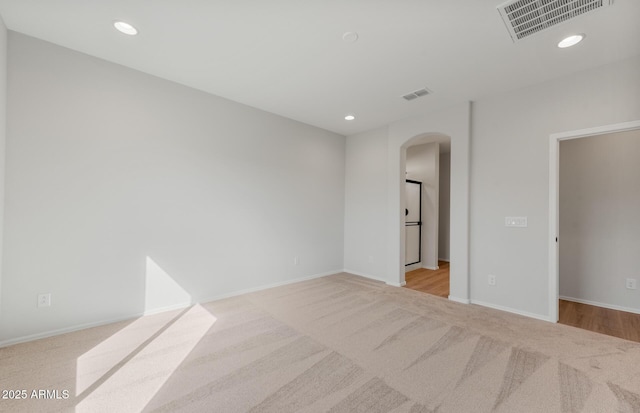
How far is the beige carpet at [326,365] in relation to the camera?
1.66 metres

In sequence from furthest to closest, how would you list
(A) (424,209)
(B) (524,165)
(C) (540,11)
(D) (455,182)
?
1. (A) (424,209)
2. (D) (455,182)
3. (B) (524,165)
4. (C) (540,11)

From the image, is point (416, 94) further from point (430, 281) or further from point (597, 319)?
point (597, 319)

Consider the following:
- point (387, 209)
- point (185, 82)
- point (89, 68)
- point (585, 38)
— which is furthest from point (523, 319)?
point (89, 68)

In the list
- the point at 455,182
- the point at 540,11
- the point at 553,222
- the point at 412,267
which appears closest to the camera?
the point at 540,11

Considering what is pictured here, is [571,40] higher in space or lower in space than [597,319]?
higher

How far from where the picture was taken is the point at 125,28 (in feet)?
A: 7.41

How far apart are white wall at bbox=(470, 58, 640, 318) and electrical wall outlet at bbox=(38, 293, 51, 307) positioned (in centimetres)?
471

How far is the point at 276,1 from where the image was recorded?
1.93m

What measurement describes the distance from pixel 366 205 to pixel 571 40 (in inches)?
128

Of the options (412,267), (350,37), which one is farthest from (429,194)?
(350,37)

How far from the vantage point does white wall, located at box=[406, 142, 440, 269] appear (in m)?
5.66

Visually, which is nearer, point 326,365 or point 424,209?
point 326,365

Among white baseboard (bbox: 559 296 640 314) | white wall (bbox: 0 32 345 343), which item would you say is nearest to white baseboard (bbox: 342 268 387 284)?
white wall (bbox: 0 32 345 343)

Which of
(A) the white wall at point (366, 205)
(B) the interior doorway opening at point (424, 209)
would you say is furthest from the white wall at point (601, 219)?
(A) the white wall at point (366, 205)
